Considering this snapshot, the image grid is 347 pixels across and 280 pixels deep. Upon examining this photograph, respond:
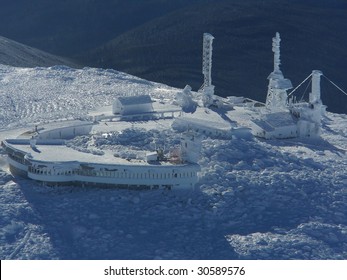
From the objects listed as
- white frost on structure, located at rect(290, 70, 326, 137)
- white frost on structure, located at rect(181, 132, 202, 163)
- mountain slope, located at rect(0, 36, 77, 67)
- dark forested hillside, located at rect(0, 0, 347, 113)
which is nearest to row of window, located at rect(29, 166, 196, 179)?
white frost on structure, located at rect(181, 132, 202, 163)

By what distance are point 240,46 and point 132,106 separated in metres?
86.7

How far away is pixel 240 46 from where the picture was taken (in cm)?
15812

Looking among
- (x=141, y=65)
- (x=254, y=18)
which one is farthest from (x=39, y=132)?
(x=254, y=18)

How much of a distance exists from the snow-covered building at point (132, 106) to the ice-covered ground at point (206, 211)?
5630 millimetres

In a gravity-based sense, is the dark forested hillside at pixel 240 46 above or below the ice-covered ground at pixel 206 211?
below

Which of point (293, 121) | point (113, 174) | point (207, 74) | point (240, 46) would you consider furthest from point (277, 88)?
point (240, 46)

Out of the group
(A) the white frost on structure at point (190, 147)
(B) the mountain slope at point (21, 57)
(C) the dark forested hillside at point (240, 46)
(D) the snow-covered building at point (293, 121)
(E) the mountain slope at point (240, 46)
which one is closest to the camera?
(A) the white frost on structure at point (190, 147)

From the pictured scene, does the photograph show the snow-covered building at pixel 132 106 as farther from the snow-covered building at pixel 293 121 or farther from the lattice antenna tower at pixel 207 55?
the snow-covered building at pixel 293 121

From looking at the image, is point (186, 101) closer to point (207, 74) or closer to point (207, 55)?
point (207, 74)

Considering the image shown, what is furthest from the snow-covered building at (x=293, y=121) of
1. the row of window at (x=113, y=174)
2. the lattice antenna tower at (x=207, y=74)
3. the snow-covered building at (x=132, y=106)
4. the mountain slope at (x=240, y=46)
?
the mountain slope at (x=240, y=46)

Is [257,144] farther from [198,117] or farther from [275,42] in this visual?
[275,42]

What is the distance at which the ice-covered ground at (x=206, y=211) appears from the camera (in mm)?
48531

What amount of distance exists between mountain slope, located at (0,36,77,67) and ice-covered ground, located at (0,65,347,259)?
60.9 m

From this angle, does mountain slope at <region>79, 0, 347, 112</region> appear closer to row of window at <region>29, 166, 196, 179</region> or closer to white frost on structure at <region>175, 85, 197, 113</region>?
white frost on structure at <region>175, 85, 197, 113</region>
